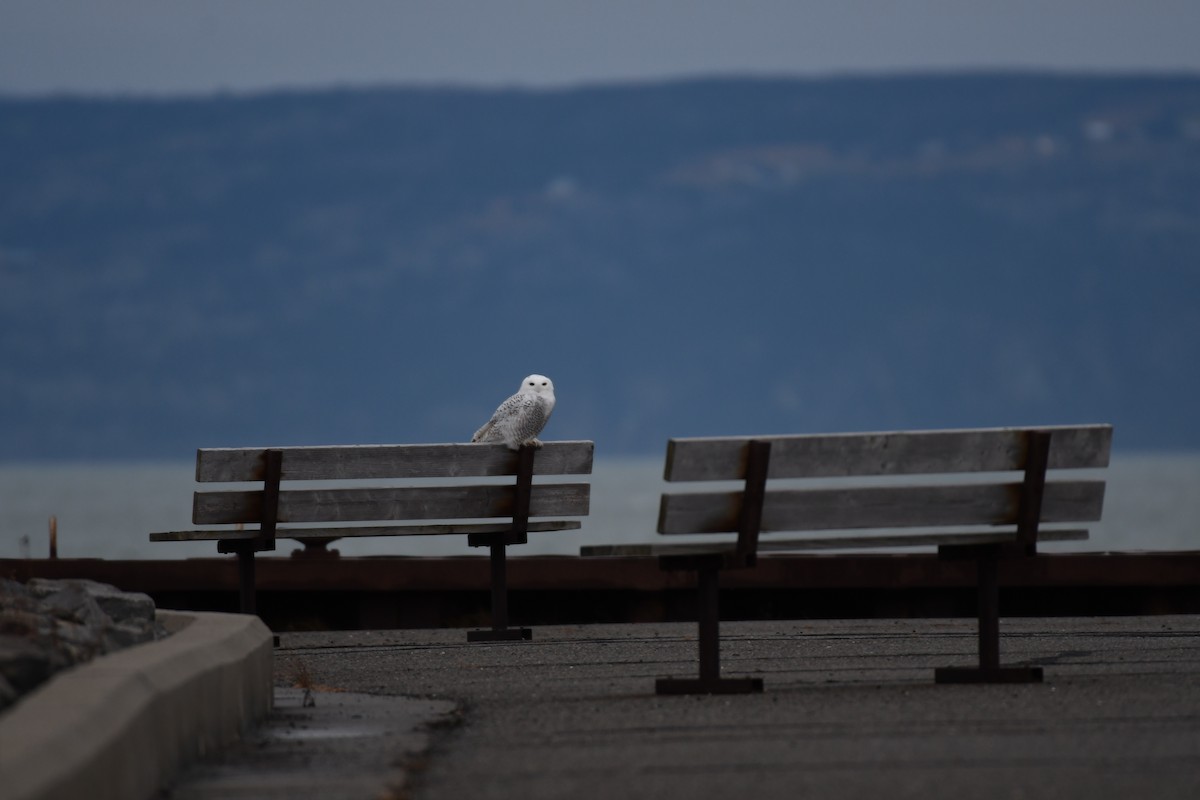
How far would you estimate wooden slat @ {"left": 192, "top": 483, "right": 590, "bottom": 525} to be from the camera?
11.2 m

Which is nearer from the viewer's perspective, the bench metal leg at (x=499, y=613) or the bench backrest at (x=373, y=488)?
the bench backrest at (x=373, y=488)

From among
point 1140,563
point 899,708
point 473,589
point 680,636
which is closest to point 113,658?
point 899,708

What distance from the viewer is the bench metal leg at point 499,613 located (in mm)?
11320

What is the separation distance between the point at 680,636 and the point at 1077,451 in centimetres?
313

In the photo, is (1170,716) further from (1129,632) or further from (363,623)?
(363,623)

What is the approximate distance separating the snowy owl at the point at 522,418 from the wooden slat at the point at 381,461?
9 cm

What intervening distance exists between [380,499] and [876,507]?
3.60 meters

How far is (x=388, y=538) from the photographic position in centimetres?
7106

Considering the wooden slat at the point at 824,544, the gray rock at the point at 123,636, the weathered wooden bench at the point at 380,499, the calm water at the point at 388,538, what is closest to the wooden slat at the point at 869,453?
the wooden slat at the point at 824,544

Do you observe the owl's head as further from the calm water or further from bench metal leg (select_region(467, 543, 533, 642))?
the calm water

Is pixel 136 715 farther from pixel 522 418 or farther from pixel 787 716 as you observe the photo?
pixel 522 418

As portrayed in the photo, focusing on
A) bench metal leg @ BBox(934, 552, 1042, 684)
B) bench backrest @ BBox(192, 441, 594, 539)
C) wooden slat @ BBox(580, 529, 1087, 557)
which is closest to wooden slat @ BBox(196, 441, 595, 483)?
bench backrest @ BBox(192, 441, 594, 539)

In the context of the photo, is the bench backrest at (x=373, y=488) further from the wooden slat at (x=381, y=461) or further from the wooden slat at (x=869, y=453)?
the wooden slat at (x=869, y=453)

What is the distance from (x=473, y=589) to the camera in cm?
1266
